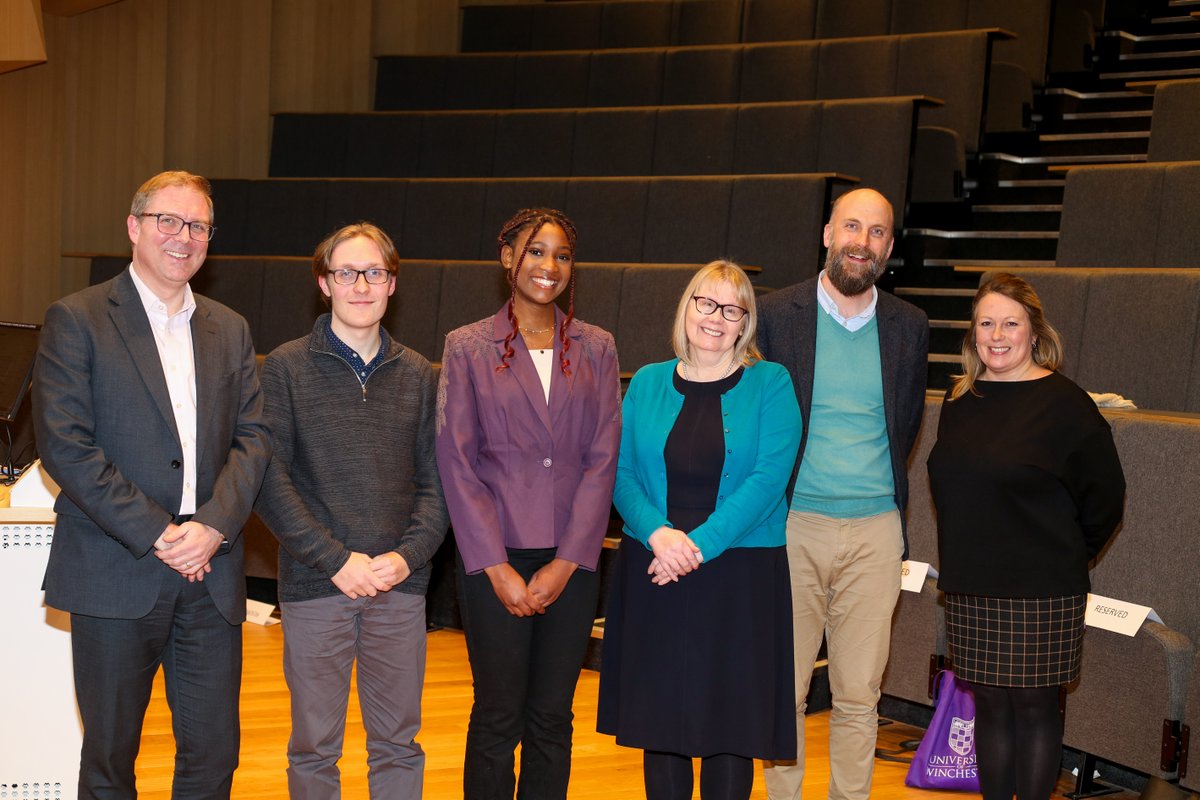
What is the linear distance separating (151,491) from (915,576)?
5.84 ft

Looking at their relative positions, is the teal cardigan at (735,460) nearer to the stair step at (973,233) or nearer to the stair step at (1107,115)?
the stair step at (973,233)

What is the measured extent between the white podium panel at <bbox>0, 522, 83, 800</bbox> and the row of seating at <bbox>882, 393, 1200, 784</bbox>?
1.94 metres

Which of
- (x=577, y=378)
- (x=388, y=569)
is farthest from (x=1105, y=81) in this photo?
(x=388, y=569)

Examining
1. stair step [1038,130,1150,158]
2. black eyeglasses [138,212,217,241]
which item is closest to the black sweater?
black eyeglasses [138,212,217,241]

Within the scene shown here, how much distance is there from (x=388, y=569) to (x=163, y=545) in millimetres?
325

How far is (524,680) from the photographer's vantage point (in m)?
1.91

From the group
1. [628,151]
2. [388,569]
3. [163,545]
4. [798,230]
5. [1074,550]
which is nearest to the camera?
[163,545]

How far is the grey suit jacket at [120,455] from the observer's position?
1709 mm

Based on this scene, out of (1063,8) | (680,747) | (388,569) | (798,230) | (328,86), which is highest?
(1063,8)

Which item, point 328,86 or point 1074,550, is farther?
point 328,86

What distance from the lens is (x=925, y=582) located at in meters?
2.88

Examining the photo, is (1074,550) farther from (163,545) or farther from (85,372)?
(85,372)

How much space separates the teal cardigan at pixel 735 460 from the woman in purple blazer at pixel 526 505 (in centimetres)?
5

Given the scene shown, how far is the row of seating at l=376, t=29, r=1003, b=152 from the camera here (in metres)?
4.40
